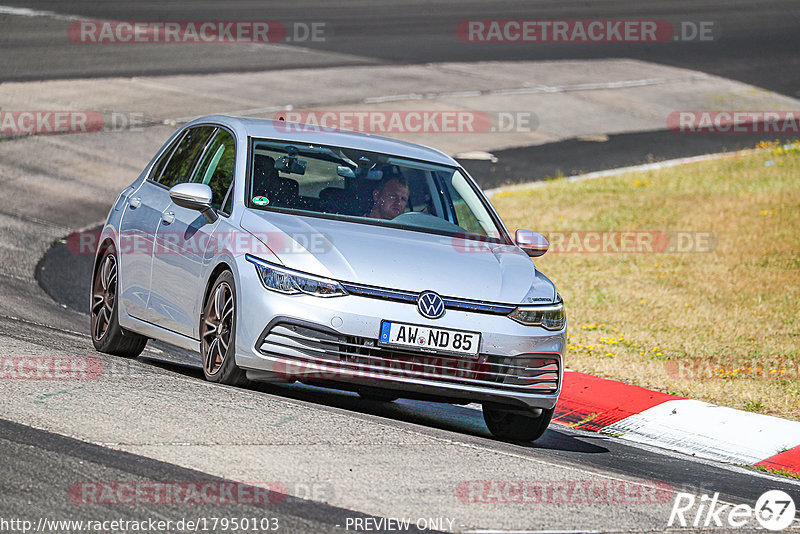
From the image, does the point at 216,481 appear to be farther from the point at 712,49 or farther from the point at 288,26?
the point at 712,49

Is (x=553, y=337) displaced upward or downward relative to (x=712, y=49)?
downward

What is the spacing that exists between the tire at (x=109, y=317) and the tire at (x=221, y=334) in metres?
1.49

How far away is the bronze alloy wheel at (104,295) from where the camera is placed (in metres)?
8.98

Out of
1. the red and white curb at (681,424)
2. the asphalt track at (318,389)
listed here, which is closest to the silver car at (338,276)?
the asphalt track at (318,389)

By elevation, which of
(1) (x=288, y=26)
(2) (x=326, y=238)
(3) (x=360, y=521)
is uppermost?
(1) (x=288, y=26)

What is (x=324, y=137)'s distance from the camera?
843 cm

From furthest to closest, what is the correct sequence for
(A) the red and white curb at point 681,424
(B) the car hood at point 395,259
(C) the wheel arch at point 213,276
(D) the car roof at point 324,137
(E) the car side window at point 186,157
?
(E) the car side window at point 186,157
(A) the red and white curb at point 681,424
(D) the car roof at point 324,137
(C) the wheel arch at point 213,276
(B) the car hood at point 395,259

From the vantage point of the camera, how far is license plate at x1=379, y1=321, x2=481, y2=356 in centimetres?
680

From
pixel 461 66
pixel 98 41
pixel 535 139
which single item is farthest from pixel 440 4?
pixel 535 139

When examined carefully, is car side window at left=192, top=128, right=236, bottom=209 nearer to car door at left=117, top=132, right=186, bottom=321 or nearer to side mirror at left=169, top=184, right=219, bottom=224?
side mirror at left=169, top=184, right=219, bottom=224

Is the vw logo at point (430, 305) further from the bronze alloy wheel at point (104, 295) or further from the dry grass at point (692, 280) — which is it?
the dry grass at point (692, 280)

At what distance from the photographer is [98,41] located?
27.9 metres

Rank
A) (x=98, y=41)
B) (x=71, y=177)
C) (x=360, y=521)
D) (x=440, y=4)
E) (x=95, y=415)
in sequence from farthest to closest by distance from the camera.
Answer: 1. (x=440, y=4)
2. (x=98, y=41)
3. (x=71, y=177)
4. (x=95, y=415)
5. (x=360, y=521)

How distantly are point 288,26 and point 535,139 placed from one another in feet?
36.2
